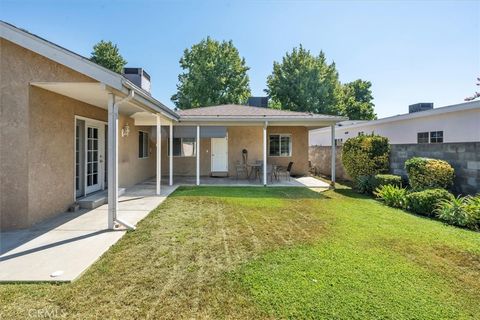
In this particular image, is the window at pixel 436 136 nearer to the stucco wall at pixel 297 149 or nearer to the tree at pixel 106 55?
the stucco wall at pixel 297 149

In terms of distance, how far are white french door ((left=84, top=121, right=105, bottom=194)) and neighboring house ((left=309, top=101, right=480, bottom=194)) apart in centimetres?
1151

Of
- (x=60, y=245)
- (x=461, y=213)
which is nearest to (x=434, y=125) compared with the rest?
(x=461, y=213)

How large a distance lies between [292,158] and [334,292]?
13.1 meters

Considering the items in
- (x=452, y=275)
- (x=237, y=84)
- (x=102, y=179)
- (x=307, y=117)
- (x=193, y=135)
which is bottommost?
(x=452, y=275)

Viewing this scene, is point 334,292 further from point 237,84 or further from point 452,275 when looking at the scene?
point 237,84

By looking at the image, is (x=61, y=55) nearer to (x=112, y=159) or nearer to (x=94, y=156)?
(x=112, y=159)

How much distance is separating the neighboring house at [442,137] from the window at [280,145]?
3105mm

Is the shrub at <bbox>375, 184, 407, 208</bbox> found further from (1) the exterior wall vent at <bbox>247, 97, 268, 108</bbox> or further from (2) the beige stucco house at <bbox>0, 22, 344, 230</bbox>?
(1) the exterior wall vent at <bbox>247, 97, 268, 108</bbox>

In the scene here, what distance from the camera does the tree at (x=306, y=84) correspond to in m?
31.9

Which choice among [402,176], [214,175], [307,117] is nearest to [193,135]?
[214,175]

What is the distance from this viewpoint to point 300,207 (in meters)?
8.04

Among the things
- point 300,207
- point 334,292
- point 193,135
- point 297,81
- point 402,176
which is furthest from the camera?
point 297,81

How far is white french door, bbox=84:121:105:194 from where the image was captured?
27.5 feet
